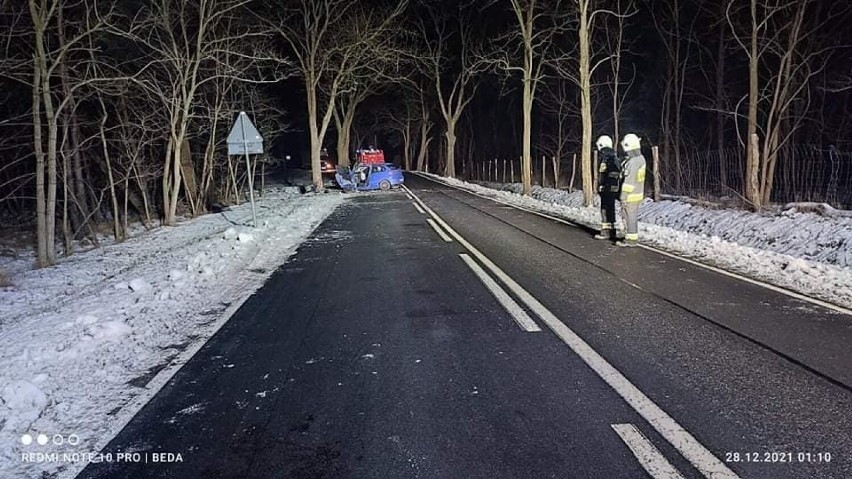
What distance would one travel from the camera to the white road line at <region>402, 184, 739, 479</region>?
3.26m

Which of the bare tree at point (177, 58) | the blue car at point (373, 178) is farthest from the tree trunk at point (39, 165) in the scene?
the blue car at point (373, 178)

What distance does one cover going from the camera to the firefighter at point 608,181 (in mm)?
11633

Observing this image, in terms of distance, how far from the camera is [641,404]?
401 cm

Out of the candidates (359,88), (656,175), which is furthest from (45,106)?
(359,88)

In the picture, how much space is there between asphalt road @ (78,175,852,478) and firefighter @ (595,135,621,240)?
3.78m

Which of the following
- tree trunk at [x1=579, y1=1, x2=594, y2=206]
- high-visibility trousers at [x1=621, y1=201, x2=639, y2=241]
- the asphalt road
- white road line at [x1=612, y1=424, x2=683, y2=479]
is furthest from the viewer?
tree trunk at [x1=579, y1=1, x2=594, y2=206]

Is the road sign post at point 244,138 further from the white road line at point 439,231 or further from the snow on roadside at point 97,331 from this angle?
the white road line at point 439,231

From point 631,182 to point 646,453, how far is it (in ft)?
27.3

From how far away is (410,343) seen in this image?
5512mm

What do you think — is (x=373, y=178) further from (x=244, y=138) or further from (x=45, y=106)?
(x=45, y=106)

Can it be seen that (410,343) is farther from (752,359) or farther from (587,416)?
(752,359)

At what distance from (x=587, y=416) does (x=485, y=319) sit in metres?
2.41

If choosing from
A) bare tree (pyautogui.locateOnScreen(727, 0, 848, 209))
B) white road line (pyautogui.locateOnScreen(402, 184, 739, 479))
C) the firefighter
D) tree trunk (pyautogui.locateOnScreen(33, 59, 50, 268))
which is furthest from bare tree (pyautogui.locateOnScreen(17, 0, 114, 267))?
bare tree (pyautogui.locateOnScreen(727, 0, 848, 209))

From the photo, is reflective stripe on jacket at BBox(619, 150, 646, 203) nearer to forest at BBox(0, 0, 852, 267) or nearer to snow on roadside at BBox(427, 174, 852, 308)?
snow on roadside at BBox(427, 174, 852, 308)
